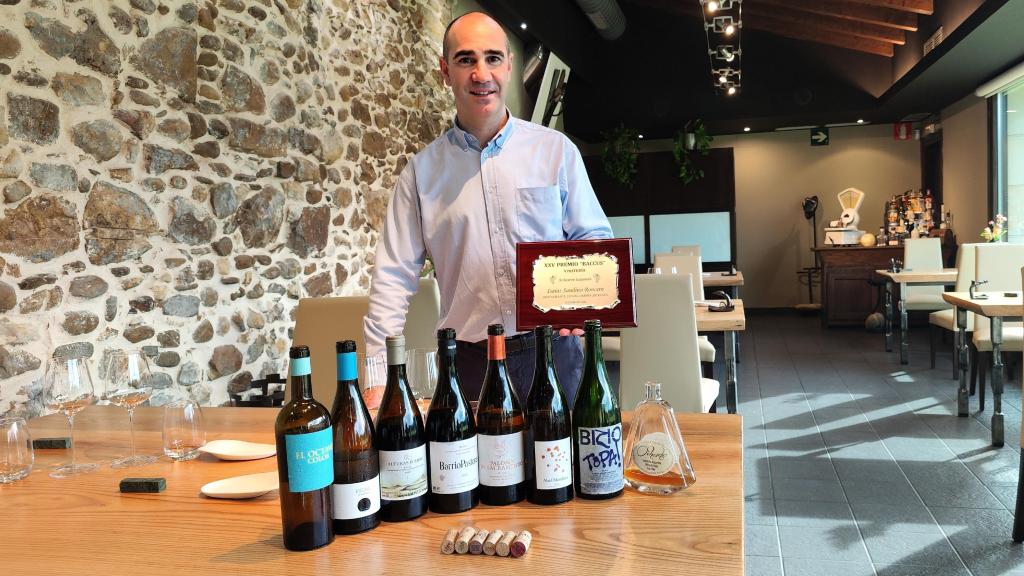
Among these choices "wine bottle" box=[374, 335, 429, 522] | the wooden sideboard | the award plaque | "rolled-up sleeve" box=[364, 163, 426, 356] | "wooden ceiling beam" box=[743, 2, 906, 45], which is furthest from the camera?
the wooden sideboard

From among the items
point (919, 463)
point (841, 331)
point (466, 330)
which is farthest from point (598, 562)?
point (841, 331)

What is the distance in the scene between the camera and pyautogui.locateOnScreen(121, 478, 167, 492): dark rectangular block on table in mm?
1243

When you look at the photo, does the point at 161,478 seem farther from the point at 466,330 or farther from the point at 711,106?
the point at 711,106

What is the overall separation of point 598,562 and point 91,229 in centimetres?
234

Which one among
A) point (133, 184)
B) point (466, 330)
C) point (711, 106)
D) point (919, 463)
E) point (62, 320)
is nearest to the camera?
point (466, 330)

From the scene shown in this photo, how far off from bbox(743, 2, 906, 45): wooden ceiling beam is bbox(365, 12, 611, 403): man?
7825 millimetres

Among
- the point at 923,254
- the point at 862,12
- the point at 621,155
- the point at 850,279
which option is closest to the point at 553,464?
the point at 923,254

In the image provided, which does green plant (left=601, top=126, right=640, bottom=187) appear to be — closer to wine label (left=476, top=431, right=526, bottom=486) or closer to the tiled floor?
the tiled floor

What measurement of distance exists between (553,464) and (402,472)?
21 centimetres

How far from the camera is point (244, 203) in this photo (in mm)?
3318

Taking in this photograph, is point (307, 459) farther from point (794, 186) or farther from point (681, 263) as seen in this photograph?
point (794, 186)

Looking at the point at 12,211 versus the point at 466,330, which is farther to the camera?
the point at 12,211

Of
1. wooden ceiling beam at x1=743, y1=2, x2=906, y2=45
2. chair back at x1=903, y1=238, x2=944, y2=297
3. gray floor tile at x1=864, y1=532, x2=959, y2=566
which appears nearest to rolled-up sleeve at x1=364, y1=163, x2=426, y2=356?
gray floor tile at x1=864, y1=532, x2=959, y2=566

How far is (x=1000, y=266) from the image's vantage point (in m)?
5.04
